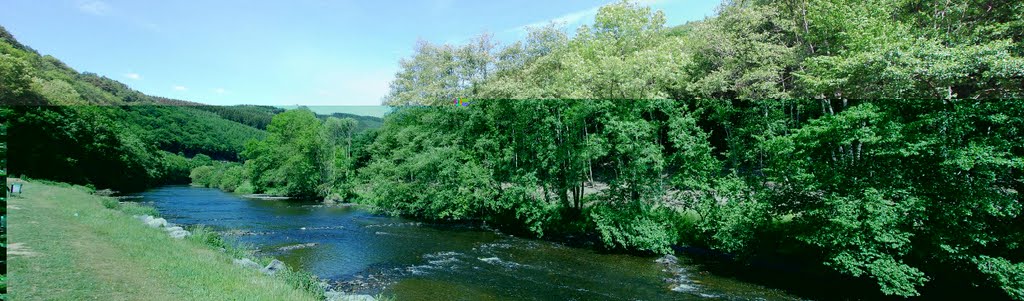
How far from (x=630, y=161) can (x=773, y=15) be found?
866cm

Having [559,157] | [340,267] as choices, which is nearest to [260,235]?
[340,267]

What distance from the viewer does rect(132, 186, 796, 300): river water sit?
957cm

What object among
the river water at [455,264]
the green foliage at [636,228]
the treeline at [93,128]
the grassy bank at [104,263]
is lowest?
the river water at [455,264]

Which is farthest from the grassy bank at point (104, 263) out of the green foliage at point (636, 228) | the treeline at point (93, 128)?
the green foliage at point (636, 228)

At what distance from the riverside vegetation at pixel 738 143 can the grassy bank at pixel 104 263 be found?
1.03 m

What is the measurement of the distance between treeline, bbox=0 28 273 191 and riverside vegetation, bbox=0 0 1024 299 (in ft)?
0.33

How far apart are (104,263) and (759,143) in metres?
13.2

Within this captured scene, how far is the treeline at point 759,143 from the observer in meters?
8.79

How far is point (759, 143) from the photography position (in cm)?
1234

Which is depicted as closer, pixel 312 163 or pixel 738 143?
pixel 738 143

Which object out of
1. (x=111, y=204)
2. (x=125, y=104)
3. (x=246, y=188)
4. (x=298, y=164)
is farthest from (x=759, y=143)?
(x=246, y=188)

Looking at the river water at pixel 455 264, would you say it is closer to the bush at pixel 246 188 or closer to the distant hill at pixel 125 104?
the distant hill at pixel 125 104

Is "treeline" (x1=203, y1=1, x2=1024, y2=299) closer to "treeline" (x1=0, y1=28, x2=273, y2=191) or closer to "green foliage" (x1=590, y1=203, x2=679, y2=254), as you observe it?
"green foliage" (x1=590, y1=203, x2=679, y2=254)

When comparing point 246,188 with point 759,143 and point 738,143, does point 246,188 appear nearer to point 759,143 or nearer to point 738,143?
point 738,143
